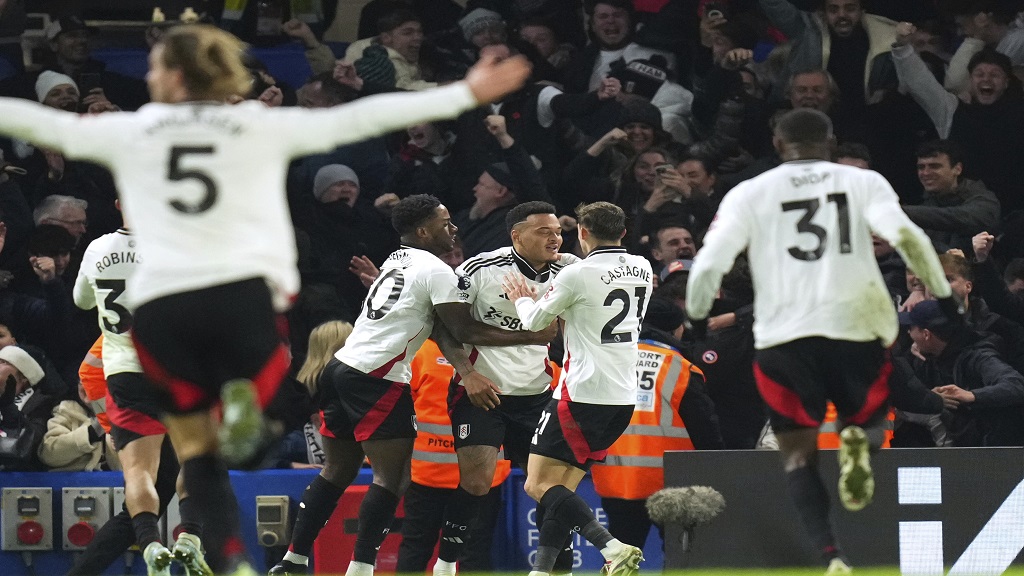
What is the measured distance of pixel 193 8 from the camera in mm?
14891

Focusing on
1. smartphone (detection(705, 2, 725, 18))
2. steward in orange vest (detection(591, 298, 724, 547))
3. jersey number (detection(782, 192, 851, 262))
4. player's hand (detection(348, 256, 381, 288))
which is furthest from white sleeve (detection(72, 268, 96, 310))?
smartphone (detection(705, 2, 725, 18))

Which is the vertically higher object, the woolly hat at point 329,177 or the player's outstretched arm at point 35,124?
the woolly hat at point 329,177

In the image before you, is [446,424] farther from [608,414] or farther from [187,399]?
[187,399]

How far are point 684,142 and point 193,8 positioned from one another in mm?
5363

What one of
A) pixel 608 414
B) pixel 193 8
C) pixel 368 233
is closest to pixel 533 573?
pixel 608 414

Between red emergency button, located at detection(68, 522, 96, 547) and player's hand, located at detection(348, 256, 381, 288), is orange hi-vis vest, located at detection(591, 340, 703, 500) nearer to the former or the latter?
player's hand, located at detection(348, 256, 381, 288)

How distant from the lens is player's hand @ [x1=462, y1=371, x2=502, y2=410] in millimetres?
9055

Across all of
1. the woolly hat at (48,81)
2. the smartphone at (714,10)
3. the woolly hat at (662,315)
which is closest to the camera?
the woolly hat at (662,315)

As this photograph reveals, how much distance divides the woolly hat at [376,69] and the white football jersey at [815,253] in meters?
6.61

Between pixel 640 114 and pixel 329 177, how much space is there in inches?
99.9

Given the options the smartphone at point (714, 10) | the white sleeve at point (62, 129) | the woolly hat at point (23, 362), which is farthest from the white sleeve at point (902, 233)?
the woolly hat at point (23, 362)

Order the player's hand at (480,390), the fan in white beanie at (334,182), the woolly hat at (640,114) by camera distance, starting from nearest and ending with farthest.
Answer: the player's hand at (480,390) < the woolly hat at (640,114) < the fan in white beanie at (334,182)

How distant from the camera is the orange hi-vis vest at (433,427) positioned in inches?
377

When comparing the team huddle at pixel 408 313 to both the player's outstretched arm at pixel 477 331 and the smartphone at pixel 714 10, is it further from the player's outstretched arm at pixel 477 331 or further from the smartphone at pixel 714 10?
the smartphone at pixel 714 10
